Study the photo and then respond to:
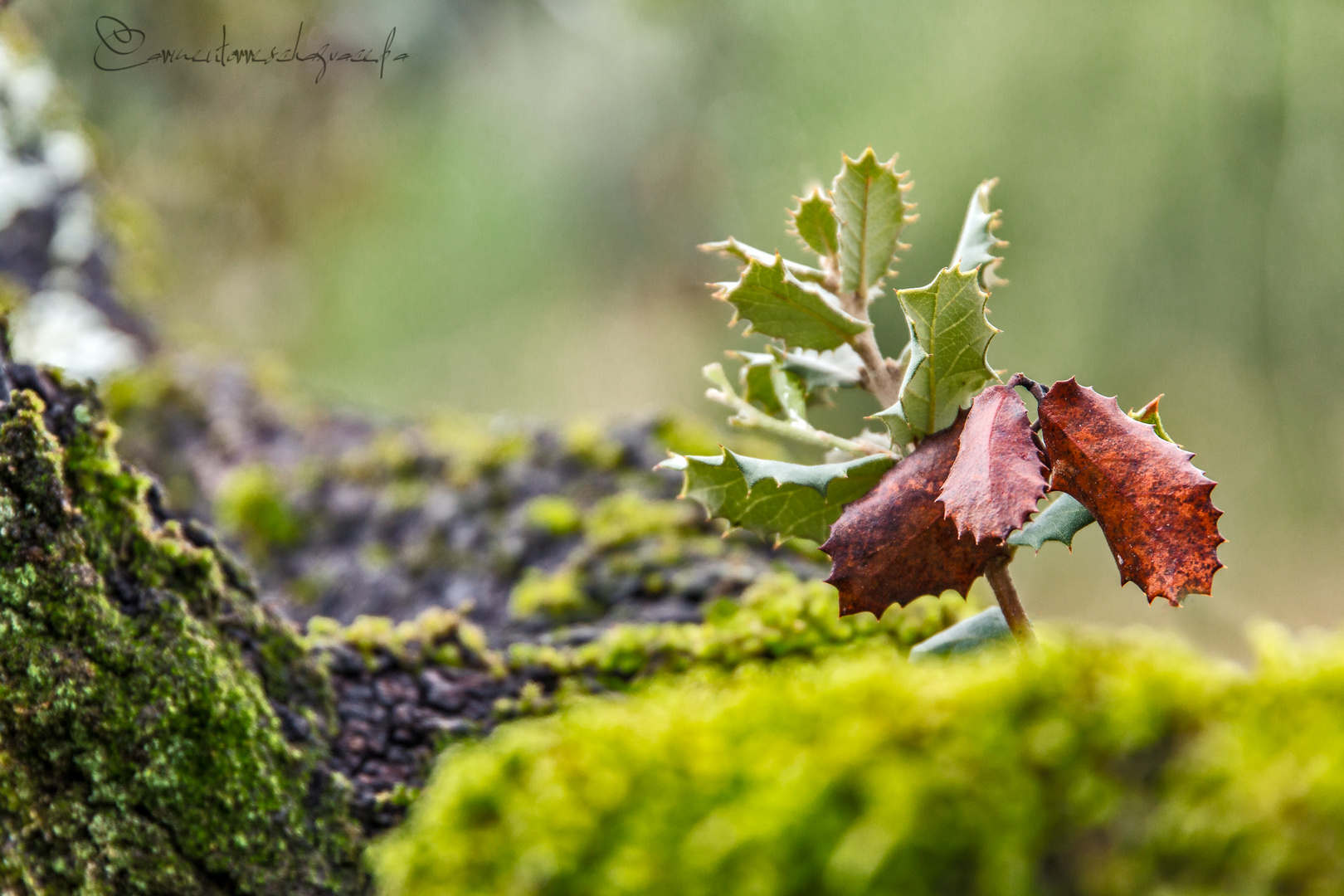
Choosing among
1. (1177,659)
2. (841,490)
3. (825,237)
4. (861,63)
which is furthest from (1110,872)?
(861,63)

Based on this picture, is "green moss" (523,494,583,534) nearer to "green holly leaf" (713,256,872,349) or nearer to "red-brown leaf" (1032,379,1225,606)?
"green holly leaf" (713,256,872,349)

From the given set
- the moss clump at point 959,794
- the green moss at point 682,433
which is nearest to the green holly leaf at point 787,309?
the moss clump at point 959,794

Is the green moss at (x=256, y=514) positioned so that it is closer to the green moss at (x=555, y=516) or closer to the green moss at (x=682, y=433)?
the green moss at (x=555, y=516)

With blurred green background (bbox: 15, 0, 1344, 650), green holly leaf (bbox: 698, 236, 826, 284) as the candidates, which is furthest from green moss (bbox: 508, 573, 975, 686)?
blurred green background (bbox: 15, 0, 1344, 650)

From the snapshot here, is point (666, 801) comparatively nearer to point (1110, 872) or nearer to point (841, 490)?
point (1110, 872)

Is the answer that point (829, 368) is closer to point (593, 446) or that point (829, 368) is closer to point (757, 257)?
point (757, 257)
